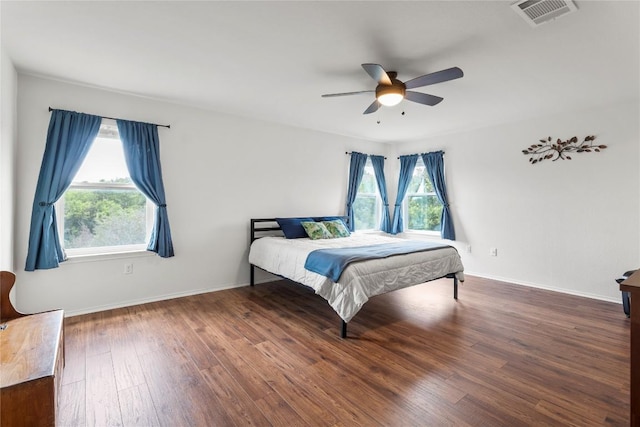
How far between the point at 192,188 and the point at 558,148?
4951 mm

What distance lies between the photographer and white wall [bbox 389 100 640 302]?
3645 mm

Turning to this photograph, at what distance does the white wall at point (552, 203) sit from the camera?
3645mm

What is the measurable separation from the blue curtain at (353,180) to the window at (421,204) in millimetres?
1136

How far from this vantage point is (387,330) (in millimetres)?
2848

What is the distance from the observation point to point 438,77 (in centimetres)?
237

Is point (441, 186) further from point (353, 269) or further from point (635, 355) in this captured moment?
point (635, 355)

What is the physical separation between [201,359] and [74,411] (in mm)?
770

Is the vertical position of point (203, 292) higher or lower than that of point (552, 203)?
lower

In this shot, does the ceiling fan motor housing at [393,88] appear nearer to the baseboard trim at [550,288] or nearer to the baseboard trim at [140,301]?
the baseboard trim at [140,301]

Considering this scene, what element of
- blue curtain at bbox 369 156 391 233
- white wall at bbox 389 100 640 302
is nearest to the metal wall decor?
white wall at bbox 389 100 640 302

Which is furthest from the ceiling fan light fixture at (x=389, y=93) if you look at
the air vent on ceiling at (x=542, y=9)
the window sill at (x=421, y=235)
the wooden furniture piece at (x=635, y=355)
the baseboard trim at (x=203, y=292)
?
the window sill at (x=421, y=235)

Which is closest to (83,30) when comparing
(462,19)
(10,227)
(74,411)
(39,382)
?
(10,227)

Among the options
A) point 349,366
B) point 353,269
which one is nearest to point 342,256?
point 353,269

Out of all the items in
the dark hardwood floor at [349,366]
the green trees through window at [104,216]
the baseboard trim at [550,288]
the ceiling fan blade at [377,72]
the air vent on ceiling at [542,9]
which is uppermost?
the air vent on ceiling at [542,9]
